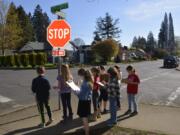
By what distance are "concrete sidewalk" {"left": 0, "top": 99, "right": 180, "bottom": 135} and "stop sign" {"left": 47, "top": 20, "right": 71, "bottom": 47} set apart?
2116 mm

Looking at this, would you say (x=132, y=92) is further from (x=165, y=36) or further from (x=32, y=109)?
(x=165, y=36)

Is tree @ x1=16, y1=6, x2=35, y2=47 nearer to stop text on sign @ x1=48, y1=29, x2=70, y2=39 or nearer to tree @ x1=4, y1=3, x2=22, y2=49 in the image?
tree @ x1=4, y1=3, x2=22, y2=49

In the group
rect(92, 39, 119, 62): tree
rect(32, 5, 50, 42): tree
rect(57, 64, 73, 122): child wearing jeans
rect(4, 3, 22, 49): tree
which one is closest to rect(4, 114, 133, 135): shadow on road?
rect(57, 64, 73, 122): child wearing jeans

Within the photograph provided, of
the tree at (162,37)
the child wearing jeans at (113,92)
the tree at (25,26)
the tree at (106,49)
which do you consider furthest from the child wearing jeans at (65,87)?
the tree at (162,37)

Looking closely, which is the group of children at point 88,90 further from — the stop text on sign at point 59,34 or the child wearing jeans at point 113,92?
the stop text on sign at point 59,34

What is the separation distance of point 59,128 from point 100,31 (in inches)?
4211

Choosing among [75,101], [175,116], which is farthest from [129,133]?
[75,101]

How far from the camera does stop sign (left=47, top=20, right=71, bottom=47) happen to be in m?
11.3

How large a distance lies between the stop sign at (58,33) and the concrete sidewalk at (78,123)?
2116 millimetres

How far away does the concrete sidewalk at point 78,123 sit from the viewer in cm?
897

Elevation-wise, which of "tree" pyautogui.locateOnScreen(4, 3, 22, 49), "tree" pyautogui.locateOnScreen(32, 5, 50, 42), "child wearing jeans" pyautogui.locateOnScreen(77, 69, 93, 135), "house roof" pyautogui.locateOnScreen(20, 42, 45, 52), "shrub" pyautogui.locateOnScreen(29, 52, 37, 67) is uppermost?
"tree" pyautogui.locateOnScreen(32, 5, 50, 42)

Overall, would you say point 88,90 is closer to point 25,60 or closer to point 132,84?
point 132,84

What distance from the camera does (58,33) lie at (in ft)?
37.3

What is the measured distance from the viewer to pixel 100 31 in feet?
379
